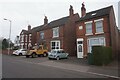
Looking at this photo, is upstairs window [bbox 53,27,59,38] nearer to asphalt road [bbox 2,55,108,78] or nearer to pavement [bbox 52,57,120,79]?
pavement [bbox 52,57,120,79]

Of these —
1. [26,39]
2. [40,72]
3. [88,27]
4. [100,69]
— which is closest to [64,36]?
[88,27]

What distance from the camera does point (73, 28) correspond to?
35.5 meters

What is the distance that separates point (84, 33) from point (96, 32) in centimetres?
252

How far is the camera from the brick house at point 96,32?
24141 mm

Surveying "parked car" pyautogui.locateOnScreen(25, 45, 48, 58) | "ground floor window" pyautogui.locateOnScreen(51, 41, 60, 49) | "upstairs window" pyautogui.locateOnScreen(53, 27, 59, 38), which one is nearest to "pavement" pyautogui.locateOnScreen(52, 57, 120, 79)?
"parked car" pyautogui.locateOnScreen(25, 45, 48, 58)

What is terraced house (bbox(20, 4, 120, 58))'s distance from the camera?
80.4 feet

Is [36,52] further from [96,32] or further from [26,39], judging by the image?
[26,39]

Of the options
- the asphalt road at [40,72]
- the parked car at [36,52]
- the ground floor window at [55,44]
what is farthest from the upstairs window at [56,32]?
the asphalt road at [40,72]

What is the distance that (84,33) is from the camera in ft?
90.0

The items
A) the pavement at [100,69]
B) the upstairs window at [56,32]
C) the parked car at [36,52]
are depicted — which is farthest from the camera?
the upstairs window at [56,32]

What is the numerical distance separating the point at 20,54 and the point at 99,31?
20.4 metres

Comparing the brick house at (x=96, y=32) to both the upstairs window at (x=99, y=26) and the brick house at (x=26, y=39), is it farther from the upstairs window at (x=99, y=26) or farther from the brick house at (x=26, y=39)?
the brick house at (x=26, y=39)

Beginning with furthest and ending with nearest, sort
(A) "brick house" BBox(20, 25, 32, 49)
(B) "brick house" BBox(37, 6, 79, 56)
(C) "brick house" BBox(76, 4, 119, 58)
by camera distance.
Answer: (A) "brick house" BBox(20, 25, 32, 49), (B) "brick house" BBox(37, 6, 79, 56), (C) "brick house" BBox(76, 4, 119, 58)

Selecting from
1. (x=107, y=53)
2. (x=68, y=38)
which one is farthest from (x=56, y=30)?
(x=107, y=53)
